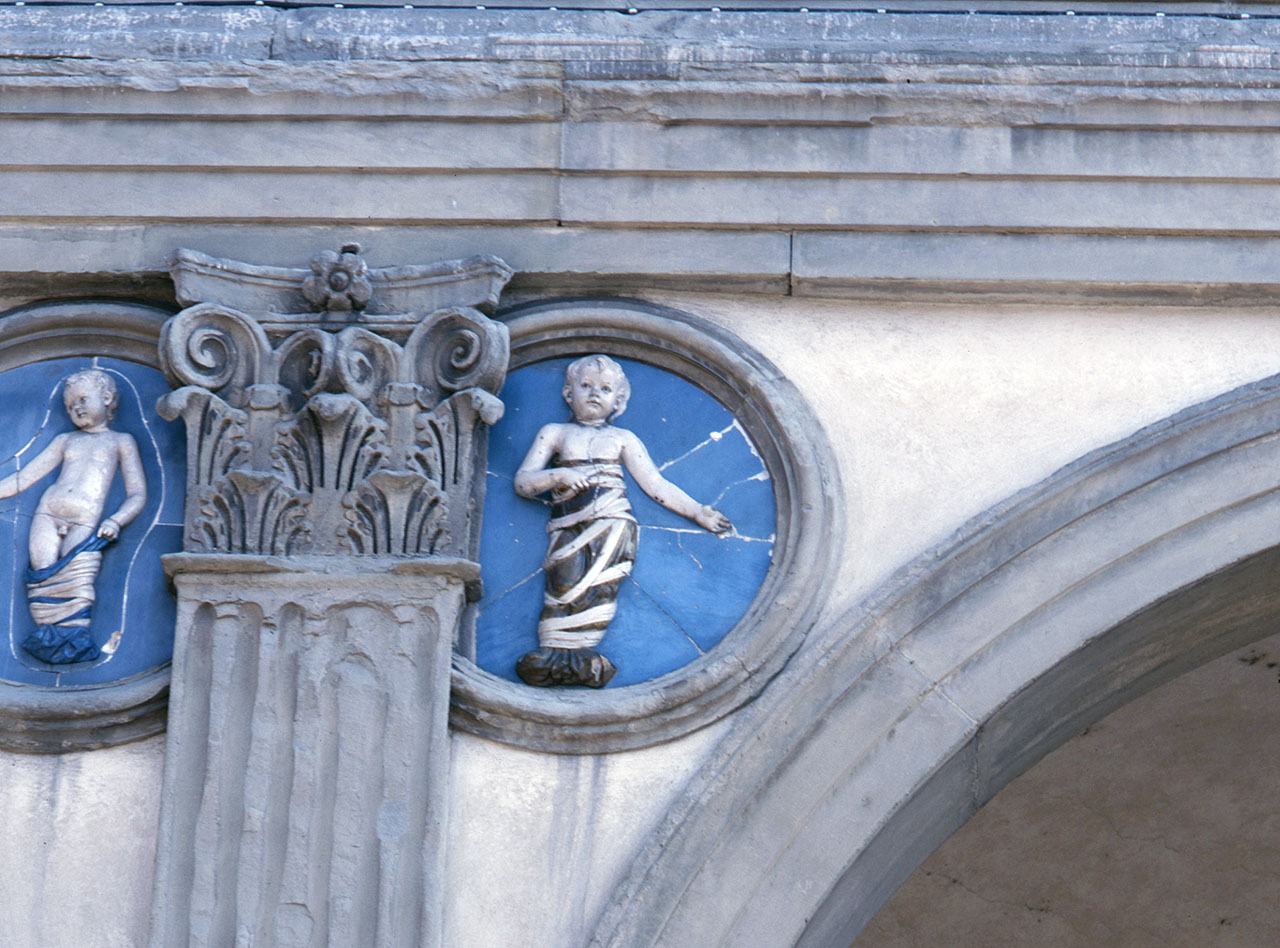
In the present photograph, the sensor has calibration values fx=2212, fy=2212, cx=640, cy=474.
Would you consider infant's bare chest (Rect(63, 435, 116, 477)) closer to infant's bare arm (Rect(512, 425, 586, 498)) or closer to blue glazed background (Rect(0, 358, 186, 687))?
blue glazed background (Rect(0, 358, 186, 687))

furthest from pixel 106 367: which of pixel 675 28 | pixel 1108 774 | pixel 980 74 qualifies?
pixel 1108 774

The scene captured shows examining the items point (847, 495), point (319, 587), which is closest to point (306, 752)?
point (319, 587)

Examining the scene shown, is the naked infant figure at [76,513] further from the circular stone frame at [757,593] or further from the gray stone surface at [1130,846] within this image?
the gray stone surface at [1130,846]

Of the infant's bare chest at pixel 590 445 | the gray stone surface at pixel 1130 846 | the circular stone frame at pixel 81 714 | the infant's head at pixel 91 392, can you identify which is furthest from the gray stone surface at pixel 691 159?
the gray stone surface at pixel 1130 846

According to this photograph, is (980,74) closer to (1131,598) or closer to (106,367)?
(1131,598)

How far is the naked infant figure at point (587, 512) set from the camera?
5.12m

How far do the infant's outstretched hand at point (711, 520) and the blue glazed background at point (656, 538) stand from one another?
0.06 feet

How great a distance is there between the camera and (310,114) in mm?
5547

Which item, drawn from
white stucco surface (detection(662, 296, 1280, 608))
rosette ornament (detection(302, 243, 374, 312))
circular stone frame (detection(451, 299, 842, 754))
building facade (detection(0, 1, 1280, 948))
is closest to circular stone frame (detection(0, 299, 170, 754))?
building facade (detection(0, 1, 1280, 948))

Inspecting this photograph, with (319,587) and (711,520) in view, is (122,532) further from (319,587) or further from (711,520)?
(711,520)

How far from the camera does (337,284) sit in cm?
535

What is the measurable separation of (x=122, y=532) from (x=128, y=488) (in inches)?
4.4

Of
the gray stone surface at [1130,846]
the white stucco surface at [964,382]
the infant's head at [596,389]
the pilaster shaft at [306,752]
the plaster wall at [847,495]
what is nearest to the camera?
the pilaster shaft at [306,752]

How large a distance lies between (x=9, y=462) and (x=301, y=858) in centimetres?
129
